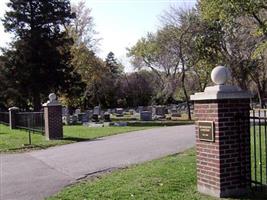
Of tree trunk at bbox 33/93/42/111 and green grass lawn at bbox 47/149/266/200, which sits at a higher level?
tree trunk at bbox 33/93/42/111

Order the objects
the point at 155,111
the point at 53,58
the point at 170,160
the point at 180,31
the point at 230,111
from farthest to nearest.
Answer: the point at 155,111 < the point at 180,31 < the point at 53,58 < the point at 170,160 < the point at 230,111

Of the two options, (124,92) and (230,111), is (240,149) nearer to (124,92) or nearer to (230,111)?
(230,111)

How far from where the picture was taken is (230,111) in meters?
7.61

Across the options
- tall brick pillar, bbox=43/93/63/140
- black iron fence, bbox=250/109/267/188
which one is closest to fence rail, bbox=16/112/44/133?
tall brick pillar, bbox=43/93/63/140

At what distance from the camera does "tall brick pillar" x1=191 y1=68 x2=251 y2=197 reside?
7.52 metres

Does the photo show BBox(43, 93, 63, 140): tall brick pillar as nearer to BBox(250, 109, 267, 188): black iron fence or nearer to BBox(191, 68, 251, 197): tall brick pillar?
BBox(250, 109, 267, 188): black iron fence

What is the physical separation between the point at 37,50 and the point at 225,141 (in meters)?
32.3

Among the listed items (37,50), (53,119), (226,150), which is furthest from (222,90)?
(37,50)

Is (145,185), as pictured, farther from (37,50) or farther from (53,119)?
(37,50)

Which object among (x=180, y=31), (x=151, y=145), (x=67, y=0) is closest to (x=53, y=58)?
(x=67, y=0)

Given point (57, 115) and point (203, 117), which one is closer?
point (203, 117)

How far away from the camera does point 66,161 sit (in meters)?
13.6

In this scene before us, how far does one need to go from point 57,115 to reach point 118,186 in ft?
41.0

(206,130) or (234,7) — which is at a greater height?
(234,7)
